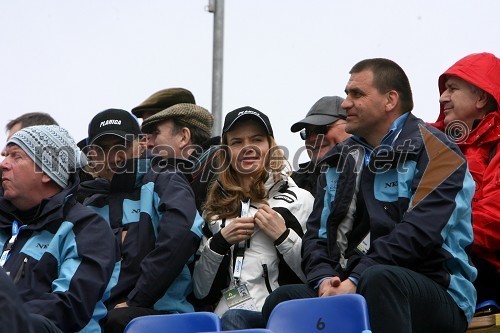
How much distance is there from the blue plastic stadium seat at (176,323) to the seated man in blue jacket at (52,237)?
209 mm

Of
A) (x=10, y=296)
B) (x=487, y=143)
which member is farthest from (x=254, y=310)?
(x=10, y=296)

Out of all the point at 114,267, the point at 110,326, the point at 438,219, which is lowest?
the point at 110,326

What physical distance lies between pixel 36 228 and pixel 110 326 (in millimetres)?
639

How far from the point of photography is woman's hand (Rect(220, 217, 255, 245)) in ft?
16.8

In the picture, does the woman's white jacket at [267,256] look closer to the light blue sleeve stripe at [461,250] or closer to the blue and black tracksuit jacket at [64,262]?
the blue and black tracksuit jacket at [64,262]

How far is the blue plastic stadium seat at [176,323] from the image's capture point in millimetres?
4441

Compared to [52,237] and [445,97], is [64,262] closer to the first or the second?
[52,237]

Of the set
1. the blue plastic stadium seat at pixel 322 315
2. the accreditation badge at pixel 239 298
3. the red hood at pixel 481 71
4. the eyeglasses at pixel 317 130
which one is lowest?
the accreditation badge at pixel 239 298

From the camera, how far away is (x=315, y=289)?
475 cm

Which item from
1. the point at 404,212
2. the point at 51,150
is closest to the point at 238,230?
the point at 404,212

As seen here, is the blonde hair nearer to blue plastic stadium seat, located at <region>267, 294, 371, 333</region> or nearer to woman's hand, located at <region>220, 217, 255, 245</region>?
woman's hand, located at <region>220, 217, 255, 245</region>

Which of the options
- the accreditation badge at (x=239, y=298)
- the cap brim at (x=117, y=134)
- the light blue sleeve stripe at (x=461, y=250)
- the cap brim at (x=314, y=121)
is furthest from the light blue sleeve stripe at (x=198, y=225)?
the light blue sleeve stripe at (x=461, y=250)

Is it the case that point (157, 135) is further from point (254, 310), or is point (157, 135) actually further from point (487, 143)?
point (487, 143)

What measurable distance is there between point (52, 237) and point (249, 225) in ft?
3.51
